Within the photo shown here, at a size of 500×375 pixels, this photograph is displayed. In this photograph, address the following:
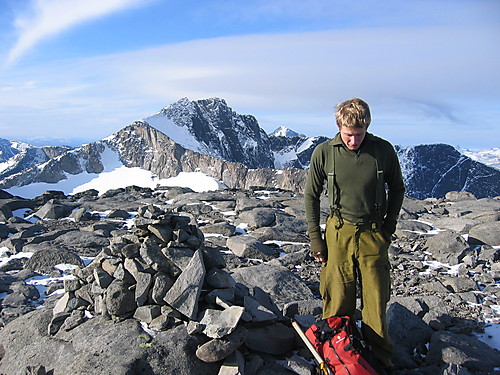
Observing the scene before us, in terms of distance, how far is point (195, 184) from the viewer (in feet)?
446

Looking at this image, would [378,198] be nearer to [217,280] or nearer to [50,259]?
[217,280]

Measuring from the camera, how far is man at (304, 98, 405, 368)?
5.48m

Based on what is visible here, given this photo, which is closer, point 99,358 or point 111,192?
point 99,358

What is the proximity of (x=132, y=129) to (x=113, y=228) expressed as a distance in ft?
523

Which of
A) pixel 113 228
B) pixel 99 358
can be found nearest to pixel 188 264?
pixel 99 358

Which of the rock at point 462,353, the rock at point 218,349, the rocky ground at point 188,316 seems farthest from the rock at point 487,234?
the rock at point 218,349

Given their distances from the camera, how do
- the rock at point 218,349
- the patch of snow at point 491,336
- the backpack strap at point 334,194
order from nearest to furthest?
the backpack strap at point 334,194 → the rock at point 218,349 → the patch of snow at point 491,336

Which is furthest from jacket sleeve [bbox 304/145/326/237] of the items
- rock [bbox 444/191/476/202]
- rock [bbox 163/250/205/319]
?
rock [bbox 444/191/476/202]

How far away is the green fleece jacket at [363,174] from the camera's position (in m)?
5.50

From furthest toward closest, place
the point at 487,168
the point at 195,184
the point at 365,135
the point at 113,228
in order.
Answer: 1. the point at 487,168
2. the point at 195,184
3. the point at 113,228
4. the point at 365,135

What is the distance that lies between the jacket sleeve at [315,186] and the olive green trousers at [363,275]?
0.25 metres

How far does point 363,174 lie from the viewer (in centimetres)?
549

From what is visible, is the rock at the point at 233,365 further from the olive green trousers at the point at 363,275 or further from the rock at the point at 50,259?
the rock at the point at 50,259

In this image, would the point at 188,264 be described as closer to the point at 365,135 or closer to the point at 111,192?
the point at 365,135
